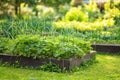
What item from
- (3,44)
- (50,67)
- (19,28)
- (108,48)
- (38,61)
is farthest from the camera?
(108,48)

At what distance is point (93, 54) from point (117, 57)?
54.5 inches

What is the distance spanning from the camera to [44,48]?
9102mm

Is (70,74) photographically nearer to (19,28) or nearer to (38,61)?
(38,61)

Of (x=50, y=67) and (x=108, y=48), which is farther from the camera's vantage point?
(x=108, y=48)

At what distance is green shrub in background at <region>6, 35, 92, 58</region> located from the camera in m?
9.01

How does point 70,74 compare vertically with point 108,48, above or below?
above

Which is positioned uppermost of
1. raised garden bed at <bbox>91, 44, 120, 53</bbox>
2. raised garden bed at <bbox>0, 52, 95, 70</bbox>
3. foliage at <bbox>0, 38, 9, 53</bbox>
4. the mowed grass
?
foliage at <bbox>0, 38, 9, 53</bbox>

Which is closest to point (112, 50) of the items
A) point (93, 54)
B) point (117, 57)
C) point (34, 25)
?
point (117, 57)

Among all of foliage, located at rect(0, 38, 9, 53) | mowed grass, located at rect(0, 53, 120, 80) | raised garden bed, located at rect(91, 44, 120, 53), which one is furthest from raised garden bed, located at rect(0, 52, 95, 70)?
raised garden bed, located at rect(91, 44, 120, 53)

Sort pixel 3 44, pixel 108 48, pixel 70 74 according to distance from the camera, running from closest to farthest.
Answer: pixel 70 74 → pixel 3 44 → pixel 108 48

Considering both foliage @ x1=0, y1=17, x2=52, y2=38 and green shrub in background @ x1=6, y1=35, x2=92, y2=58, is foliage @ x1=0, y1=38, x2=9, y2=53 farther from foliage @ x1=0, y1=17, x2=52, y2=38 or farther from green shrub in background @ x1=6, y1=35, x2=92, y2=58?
foliage @ x1=0, y1=17, x2=52, y2=38

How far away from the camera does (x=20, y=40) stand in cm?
950

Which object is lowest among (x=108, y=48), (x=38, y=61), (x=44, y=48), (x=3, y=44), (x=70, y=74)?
(x=108, y=48)

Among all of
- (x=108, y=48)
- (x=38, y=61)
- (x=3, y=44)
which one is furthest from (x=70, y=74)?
(x=108, y=48)
